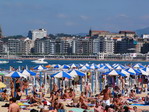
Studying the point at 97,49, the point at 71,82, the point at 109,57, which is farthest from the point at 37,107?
the point at 97,49

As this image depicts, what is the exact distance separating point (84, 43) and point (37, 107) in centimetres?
18075

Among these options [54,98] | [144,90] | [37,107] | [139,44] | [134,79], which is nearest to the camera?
[54,98]

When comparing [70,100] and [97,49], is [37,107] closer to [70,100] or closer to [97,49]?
[70,100]

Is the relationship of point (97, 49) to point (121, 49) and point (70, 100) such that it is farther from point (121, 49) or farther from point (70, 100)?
point (70, 100)

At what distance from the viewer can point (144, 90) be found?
24734mm

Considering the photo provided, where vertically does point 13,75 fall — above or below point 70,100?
above

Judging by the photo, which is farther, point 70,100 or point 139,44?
point 139,44

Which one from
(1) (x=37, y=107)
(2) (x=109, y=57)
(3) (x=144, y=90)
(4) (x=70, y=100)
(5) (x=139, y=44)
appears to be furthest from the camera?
(5) (x=139, y=44)

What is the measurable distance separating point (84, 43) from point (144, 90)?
172737 millimetres

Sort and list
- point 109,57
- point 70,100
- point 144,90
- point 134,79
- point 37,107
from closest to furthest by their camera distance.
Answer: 1. point 37,107
2. point 70,100
3. point 144,90
4. point 134,79
5. point 109,57

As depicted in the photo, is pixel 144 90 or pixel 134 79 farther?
pixel 134 79

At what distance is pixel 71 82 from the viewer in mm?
26062

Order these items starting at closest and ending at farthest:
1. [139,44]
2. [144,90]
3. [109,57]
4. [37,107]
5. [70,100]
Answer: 1. [37,107]
2. [70,100]
3. [144,90]
4. [109,57]
5. [139,44]

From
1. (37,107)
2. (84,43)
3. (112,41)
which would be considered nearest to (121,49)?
(112,41)
